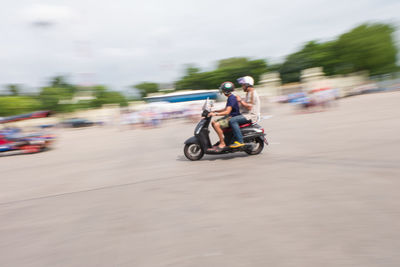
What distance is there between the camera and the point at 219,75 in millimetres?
68625

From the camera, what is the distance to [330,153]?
6809 millimetres

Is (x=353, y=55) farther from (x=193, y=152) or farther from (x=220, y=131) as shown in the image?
(x=193, y=152)

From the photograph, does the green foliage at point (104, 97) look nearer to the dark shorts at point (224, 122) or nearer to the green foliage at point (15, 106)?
the green foliage at point (15, 106)

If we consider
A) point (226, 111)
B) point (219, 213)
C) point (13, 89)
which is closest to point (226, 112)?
point (226, 111)

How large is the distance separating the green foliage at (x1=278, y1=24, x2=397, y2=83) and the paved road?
170 feet

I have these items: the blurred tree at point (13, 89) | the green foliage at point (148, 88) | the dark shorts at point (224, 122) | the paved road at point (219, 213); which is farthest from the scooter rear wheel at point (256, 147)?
the green foliage at point (148, 88)

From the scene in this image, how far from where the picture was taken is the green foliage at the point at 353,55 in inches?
2053

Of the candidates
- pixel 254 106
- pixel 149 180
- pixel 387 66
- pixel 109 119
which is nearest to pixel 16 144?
pixel 149 180

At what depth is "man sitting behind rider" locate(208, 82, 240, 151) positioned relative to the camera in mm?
7035

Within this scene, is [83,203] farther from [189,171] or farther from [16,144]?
[16,144]

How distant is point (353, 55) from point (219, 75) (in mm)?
26141

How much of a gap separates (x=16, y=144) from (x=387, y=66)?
5746 cm

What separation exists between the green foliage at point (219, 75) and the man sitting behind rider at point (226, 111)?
5898 cm

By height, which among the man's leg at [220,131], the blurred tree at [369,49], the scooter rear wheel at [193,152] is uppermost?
the blurred tree at [369,49]
